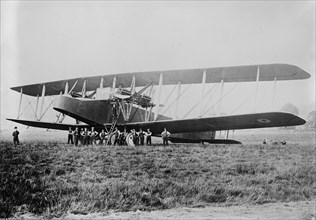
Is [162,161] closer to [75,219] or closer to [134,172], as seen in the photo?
[134,172]

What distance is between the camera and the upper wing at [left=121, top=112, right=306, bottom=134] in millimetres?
10789

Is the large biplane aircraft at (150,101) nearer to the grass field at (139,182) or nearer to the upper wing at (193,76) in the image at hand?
the upper wing at (193,76)

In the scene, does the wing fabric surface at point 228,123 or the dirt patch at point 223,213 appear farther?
the wing fabric surface at point 228,123

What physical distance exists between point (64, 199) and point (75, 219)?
718 mm

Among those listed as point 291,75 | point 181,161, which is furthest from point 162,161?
point 291,75

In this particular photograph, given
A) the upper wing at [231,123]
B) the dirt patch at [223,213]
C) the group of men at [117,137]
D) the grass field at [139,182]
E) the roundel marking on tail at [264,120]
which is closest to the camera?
the dirt patch at [223,213]

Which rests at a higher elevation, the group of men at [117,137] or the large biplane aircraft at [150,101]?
the large biplane aircraft at [150,101]

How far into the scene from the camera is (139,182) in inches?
248

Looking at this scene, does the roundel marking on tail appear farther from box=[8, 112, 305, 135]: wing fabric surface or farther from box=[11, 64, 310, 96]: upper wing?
box=[11, 64, 310, 96]: upper wing

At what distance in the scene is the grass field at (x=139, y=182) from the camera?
201 inches

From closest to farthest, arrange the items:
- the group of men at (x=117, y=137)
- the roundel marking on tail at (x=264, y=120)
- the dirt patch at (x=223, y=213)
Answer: the dirt patch at (x=223, y=213), the roundel marking on tail at (x=264, y=120), the group of men at (x=117, y=137)

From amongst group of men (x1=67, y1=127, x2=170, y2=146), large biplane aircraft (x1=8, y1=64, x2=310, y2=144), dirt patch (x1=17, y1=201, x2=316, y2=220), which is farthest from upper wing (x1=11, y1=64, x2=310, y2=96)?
dirt patch (x1=17, y1=201, x2=316, y2=220)

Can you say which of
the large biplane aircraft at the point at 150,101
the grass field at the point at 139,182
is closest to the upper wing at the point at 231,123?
the large biplane aircraft at the point at 150,101

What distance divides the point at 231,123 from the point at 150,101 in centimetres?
482
